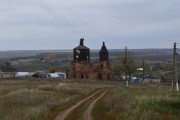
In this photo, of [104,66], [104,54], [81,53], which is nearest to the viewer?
[81,53]

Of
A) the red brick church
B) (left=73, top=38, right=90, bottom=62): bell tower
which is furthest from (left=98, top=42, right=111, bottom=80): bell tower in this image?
(left=73, top=38, right=90, bottom=62): bell tower

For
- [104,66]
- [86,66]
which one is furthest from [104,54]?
[86,66]

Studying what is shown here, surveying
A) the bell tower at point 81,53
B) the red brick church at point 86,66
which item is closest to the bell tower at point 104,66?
the red brick church at point 86,66

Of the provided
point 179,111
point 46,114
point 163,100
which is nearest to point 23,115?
point 46,114

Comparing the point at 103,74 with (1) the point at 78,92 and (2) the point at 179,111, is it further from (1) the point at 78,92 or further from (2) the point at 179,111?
(2) the point at 179,111

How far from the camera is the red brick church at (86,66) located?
4264 inches

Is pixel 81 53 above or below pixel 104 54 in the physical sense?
above

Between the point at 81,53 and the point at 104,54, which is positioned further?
the point at 104,54

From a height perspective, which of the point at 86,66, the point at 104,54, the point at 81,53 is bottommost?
the point at 86,66

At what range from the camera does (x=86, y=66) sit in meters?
108

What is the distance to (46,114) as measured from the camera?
97.9ft

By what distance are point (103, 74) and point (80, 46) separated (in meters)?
9.19

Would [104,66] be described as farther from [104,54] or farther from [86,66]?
[86,66]

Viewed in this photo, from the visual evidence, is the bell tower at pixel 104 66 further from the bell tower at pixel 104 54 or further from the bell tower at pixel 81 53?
the bell tower at pixel 81 53
